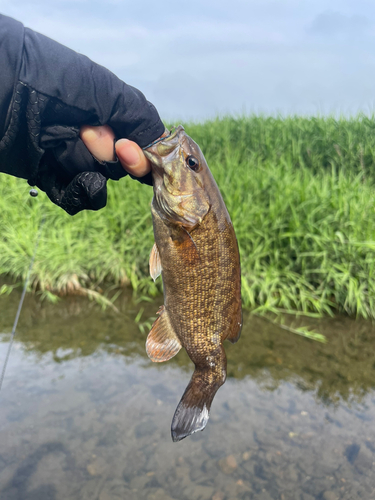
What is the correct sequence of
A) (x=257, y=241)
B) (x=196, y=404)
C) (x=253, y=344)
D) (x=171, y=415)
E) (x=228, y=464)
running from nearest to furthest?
(x=196, y=404) → (x=228, y=464) → (x=171, y=415) → (x=253, y=344) → (x=257, y=241)

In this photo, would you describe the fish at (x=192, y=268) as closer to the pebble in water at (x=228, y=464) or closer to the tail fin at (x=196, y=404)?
the tail fin at (x=196, y=404)

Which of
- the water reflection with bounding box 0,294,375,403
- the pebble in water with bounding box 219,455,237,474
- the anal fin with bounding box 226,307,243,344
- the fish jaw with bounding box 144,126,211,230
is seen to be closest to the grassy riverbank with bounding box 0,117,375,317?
the water reflection with bounding box 0,294,375,403

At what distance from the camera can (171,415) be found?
138 inches

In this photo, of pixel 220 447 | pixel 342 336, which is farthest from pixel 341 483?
pixel 342 336

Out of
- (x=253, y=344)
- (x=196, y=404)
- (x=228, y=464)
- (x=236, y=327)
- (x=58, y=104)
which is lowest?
(x=228, y=464)

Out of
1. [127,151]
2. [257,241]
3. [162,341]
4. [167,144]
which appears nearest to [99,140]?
[127,151]

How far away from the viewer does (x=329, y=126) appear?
867 cm

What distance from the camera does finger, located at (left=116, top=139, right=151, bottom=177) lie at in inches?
72.5

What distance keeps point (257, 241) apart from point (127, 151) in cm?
363

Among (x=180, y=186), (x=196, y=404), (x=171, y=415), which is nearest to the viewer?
(x=180, y=186)

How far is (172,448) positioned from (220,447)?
0.38 m

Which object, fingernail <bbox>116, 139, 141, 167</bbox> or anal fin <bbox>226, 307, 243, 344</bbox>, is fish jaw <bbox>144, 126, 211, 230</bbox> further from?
Answer: anal fin <bbox>226, 307, 243, 344</bbox>

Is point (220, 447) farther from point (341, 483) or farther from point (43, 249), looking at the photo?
point (43, 249)

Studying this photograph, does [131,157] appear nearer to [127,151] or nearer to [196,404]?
[127,151]
